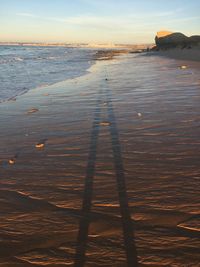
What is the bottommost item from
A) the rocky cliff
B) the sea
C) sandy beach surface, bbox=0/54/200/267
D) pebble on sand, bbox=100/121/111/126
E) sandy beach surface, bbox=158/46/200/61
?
sandy beach surface, bbox=0/54/200/267

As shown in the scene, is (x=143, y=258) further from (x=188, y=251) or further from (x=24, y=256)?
(x=24, y=256)

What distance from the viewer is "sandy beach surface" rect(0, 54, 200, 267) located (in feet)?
8.65

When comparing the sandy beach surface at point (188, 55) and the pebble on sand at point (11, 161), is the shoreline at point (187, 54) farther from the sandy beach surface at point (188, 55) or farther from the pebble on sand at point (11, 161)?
the pebble on sand at point (11, 161)

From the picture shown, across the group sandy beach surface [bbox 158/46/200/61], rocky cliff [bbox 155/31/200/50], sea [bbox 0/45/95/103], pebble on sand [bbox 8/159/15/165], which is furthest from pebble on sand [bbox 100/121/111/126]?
rocky cliff [bbox 155/31/200/50]

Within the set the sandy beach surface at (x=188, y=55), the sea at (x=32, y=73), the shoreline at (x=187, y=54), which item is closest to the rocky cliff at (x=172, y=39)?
the shoreline at (x=187, y=54)

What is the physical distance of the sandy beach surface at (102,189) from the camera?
264cm

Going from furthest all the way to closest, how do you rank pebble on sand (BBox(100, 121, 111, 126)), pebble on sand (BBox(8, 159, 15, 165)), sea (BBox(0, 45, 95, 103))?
1. sea (BBox(0, 45, 95, 103))
2. pebble on sand (BBox(100, 121, 111, 126))
3. pebble on sand (BBox(8, 159, 15, 165))

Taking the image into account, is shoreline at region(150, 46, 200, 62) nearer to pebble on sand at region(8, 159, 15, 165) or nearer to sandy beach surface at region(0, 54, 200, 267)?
sandy beach surface at region(0, 54, 200, 267)

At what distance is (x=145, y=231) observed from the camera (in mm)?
2838

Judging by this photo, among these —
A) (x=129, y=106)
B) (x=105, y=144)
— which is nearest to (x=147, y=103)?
(x=129, y=106)

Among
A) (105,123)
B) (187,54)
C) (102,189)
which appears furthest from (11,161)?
(187,54)

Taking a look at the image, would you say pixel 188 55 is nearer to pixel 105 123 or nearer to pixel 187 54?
pixel 187 54

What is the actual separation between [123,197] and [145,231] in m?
0.66

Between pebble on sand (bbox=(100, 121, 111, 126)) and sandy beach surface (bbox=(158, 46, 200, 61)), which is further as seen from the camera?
sandy beach surface (bbox=(158, 46, 200, 61))
